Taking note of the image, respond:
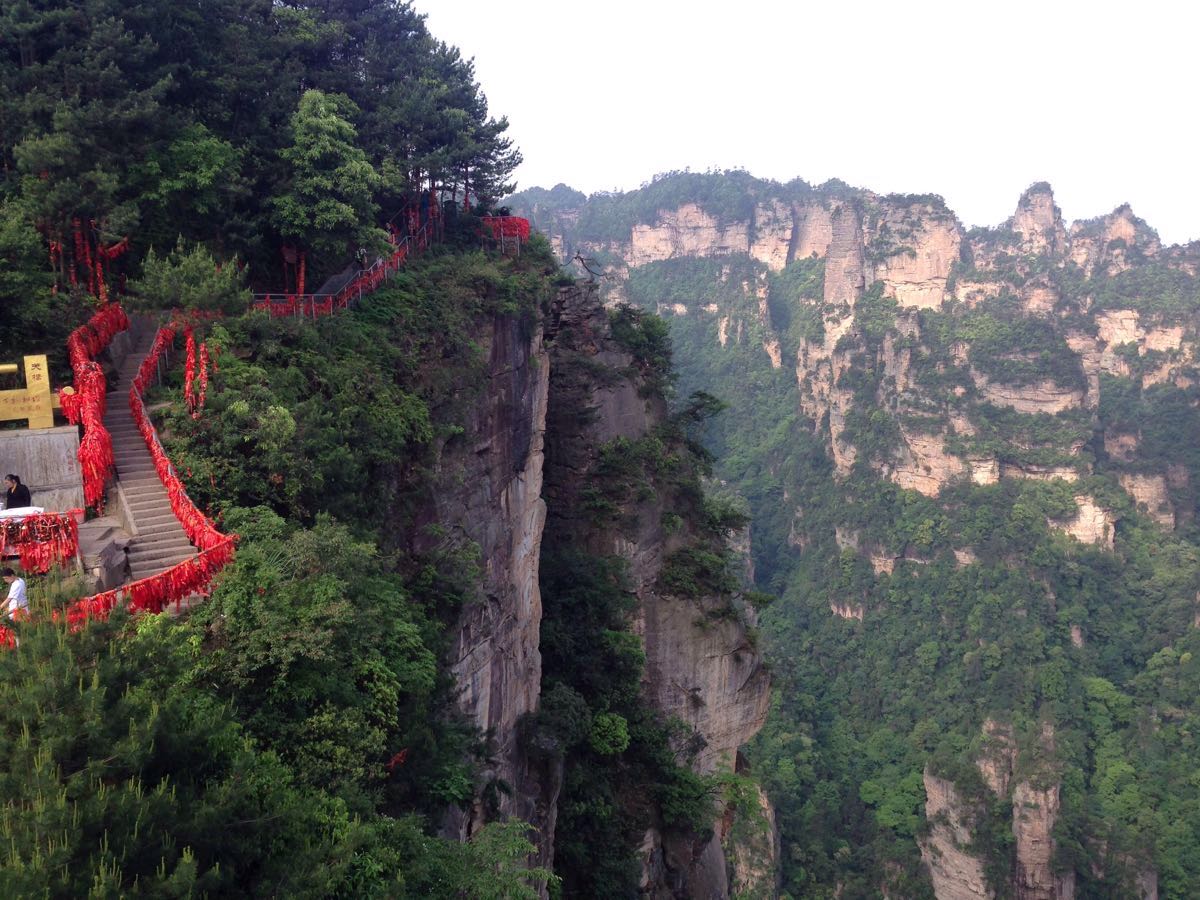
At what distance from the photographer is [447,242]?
2070 cm

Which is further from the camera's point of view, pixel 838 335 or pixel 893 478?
pixel 838 335

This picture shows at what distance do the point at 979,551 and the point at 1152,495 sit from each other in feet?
40.7

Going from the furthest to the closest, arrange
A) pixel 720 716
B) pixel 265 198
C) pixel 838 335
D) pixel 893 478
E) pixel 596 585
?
pixel 838 335
pixel 893 478
pixel 720 716
pixel 596 585
pixel 265 198

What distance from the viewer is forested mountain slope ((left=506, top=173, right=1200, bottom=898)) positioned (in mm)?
36250

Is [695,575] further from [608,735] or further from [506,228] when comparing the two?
[506,228]

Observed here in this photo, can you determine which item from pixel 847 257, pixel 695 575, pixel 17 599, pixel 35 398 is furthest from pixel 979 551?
pixel 17 599

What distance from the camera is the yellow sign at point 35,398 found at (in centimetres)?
982

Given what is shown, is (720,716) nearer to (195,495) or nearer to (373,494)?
(373,494)

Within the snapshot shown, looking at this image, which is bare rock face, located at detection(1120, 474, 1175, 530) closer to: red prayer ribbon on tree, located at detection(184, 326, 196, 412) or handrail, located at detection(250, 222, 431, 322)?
handrail, located at detection(250, 222, 431, 322)

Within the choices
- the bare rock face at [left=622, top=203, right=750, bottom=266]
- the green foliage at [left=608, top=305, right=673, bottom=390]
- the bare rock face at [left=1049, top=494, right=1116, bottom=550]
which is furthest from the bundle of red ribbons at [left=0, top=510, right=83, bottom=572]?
the bare rock face at [left=622, top=203, right=750, bottom=266]

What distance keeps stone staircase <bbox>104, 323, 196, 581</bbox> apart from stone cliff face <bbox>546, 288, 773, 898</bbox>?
12057mm

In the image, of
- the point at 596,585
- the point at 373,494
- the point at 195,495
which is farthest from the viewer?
the point at 596,585

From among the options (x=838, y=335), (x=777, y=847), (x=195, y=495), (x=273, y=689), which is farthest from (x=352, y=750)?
(x=838, y=335)

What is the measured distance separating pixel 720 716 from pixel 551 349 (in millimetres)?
10961
